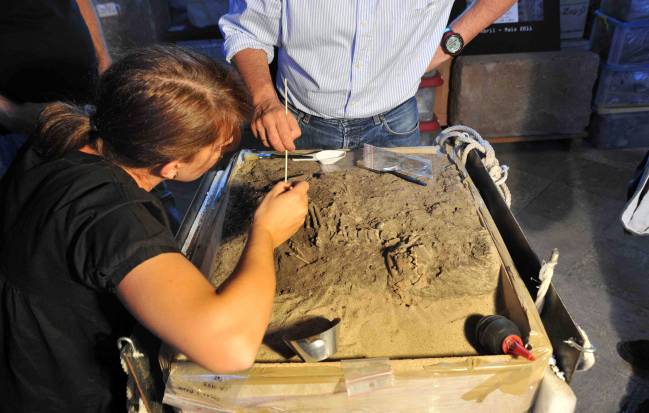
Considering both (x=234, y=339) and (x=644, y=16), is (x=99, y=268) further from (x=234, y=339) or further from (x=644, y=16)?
(x=644, y=16)

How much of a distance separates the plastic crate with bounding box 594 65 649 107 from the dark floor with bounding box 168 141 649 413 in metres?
0.41

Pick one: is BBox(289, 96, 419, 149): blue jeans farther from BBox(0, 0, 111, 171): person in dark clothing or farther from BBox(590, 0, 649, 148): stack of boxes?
BBox(590, 0, 649, 148): stack of boxes

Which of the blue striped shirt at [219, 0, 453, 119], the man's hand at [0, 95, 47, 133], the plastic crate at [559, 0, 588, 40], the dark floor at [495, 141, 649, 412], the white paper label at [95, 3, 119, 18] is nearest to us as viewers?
the blue striped shirt at [219, 0, 453, 119]

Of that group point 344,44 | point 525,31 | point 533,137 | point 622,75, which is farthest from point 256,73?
point 622,75

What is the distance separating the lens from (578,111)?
3762 mm

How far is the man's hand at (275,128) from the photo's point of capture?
1.52m

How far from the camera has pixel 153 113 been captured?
98 cm

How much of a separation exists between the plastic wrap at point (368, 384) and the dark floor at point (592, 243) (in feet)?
4.60

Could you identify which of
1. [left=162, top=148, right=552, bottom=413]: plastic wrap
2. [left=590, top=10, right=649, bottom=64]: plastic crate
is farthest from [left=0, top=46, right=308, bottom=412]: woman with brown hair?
[left=590, top=10, right=649, bottom=64]: plastic crate

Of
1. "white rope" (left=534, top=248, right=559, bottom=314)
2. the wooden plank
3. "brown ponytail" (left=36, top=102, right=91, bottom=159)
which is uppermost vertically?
"brown ponytail" (left=36, top=102, right=91, bottom=159)

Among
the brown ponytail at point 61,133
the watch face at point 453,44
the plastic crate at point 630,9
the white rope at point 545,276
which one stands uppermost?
the brown ponytail at point 61,133

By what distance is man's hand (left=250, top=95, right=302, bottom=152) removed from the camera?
4.98 ft

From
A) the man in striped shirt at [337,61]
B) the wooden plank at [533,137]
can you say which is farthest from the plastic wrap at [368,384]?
the wooden plank at [533,137]

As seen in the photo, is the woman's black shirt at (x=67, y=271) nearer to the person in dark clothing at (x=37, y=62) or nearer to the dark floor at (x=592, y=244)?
the person in dark clothing at (x=37, y=62)
